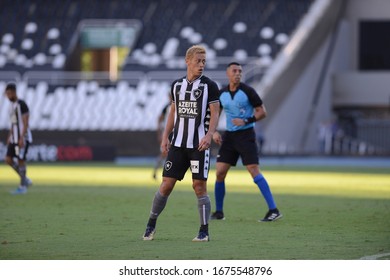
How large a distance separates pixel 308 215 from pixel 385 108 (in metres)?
35.0

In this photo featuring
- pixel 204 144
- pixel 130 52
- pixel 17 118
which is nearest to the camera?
pixel 204 144

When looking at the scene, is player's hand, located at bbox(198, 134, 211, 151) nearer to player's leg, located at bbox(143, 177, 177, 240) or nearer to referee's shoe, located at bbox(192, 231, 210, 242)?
player's leg, located at bbox(143, 177, 177, 240)

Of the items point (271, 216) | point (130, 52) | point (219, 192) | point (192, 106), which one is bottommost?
point (130, 52)

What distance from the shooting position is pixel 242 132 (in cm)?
1590

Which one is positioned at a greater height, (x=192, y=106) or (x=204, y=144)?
(x=192, y=106)

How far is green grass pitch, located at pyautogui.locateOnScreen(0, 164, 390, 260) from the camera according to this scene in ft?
38.6

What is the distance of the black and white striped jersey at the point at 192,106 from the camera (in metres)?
12.6

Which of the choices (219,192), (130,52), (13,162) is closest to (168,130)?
(219,192)

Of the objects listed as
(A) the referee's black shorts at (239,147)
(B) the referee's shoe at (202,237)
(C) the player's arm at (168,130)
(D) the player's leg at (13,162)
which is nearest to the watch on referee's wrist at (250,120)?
(A) the referee's black shorts at (239,147)

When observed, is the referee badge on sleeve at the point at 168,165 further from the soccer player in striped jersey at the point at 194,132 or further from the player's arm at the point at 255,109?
the player's arm at the point at 255,109

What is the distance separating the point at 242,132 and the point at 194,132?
336cm

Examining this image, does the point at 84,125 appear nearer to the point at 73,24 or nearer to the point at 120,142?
the point at 120,142

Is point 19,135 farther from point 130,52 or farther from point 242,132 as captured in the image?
point 130,52
